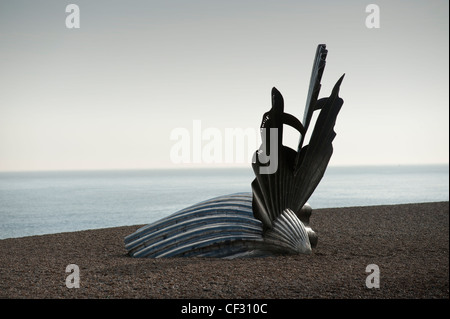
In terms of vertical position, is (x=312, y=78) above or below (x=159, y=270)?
above

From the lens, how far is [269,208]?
9570 mm

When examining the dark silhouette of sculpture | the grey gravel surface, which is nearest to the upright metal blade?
the dark silhouette of sculpture

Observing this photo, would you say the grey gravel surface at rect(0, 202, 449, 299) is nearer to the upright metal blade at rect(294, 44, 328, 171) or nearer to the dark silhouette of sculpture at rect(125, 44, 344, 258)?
the dark silhouette of sculpture at rect(125, 44, 344, 258)

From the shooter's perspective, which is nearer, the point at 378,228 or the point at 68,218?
the point at 378,228

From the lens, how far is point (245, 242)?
954cm

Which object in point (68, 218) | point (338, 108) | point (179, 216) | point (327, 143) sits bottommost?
point (68, 218)

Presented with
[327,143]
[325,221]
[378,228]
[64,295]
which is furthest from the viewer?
[325,221]

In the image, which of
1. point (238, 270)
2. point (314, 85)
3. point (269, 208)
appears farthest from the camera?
point (269, 208)

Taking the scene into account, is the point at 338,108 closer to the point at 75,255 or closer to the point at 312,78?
the point at 312,78

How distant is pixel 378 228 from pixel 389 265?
575 cm

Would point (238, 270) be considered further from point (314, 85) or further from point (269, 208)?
point (314, 85)

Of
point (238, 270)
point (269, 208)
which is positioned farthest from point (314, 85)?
point (238, 270)
